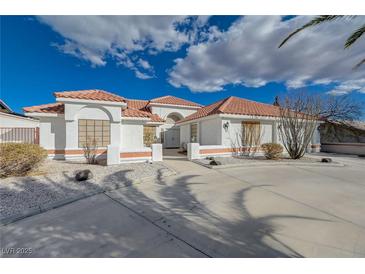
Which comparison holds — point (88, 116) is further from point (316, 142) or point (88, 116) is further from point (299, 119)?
point (316, 142)

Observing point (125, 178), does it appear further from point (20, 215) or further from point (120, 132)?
point (120, 132)

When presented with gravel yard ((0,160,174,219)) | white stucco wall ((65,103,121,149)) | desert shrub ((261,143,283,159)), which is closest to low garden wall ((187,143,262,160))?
desert shrub ((261,143,283,159))

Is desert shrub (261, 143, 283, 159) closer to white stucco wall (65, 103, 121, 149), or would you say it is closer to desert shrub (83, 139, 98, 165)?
white stucco wall (65, 103, 121, 149)

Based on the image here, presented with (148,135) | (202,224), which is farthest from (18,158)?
(148,135)

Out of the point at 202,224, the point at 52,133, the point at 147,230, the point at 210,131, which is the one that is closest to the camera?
the point at 147,230

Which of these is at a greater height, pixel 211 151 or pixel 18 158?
pixel 18 158

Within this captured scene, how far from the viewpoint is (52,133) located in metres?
11.7

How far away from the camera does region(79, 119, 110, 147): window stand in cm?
1171

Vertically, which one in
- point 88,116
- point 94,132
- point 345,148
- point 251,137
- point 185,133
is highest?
point 88,116

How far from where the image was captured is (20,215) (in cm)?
411

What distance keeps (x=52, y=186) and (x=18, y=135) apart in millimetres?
10871

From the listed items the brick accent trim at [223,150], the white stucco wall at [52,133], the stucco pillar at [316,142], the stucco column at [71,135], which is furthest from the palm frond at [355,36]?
the white stucco wall at [52,133]

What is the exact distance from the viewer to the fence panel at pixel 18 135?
41.2 ft

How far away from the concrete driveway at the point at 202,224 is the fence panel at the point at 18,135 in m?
11.9
